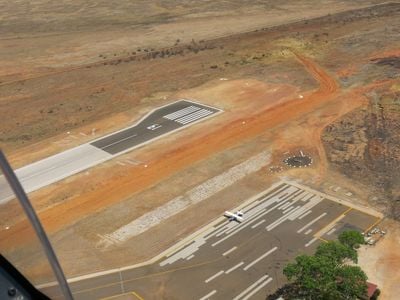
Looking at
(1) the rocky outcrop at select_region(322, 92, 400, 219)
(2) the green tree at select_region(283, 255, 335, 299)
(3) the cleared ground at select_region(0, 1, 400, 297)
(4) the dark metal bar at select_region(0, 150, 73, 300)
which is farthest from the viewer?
(1) the rocky outcrop at select_region(322, 92, 400, 219)

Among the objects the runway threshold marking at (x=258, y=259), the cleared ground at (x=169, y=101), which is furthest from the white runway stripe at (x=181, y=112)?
the runway threshold marking at (x=258, y=259)

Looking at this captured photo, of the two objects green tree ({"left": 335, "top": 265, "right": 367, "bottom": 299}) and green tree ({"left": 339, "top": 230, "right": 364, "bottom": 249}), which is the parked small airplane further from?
green tree ({"left": 335, "top": 265, "right": 367, "bottom": 299})

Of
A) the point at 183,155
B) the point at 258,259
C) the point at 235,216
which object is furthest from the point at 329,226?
the point at 183,155

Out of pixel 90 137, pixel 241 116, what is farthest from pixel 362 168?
pixel 90 137

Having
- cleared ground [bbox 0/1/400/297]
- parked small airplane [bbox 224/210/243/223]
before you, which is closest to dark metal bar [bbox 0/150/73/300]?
cleared ground [bbox 0/1/400/297]

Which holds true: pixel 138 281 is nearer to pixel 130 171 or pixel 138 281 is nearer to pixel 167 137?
pixel 130 171

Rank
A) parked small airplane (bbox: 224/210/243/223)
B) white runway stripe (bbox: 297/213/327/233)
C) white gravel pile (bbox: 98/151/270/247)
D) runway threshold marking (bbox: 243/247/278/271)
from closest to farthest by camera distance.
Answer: runway threshold marking (bbox: 243/247/278/271), white runway stripe (bbox: 297/213/327/233), white gravel pile (bbox: 98/151/270/247), parked small airplane (bbox: 224/210/243/223)

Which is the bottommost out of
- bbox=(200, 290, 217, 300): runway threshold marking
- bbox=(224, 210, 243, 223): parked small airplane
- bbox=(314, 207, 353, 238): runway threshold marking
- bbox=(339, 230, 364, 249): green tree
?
bbox=(200, 290, 217, 300): runway threshold marking

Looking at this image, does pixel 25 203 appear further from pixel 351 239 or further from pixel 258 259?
pixel 258 259
